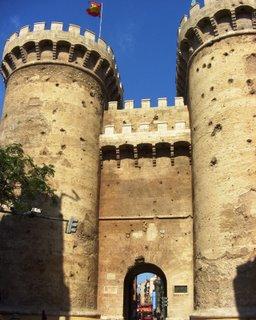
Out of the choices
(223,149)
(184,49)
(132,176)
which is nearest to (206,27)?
(184,49)

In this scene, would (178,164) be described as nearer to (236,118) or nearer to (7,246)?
(236,118)

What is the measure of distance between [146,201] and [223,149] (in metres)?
4.20

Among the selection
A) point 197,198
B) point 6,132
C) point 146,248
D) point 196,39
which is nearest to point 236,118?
point 197,198

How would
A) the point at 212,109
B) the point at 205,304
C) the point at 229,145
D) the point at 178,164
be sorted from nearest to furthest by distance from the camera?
the point at 205,304
the point at 229,145
the point at 212,109
the point at 178,164

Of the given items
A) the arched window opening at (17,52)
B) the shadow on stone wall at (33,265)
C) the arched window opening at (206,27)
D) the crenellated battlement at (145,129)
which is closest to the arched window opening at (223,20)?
the arched window opening at (206,27)

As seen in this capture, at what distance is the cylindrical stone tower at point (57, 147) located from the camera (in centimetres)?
1717

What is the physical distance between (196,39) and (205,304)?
1172 centimetres

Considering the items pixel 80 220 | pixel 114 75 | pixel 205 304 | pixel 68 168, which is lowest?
pixel 205 304

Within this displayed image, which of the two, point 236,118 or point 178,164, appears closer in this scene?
point 236,118

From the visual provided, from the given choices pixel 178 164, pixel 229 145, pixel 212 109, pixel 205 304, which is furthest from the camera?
pixel 178 164

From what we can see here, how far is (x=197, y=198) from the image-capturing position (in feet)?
59.3

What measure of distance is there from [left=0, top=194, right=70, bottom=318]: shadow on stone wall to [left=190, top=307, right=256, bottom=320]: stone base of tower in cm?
513

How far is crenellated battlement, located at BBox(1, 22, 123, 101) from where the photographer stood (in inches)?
845

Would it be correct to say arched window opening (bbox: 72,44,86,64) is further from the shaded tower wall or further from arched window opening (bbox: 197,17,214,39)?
arched window opening (bbox: 197,17,214,39)
